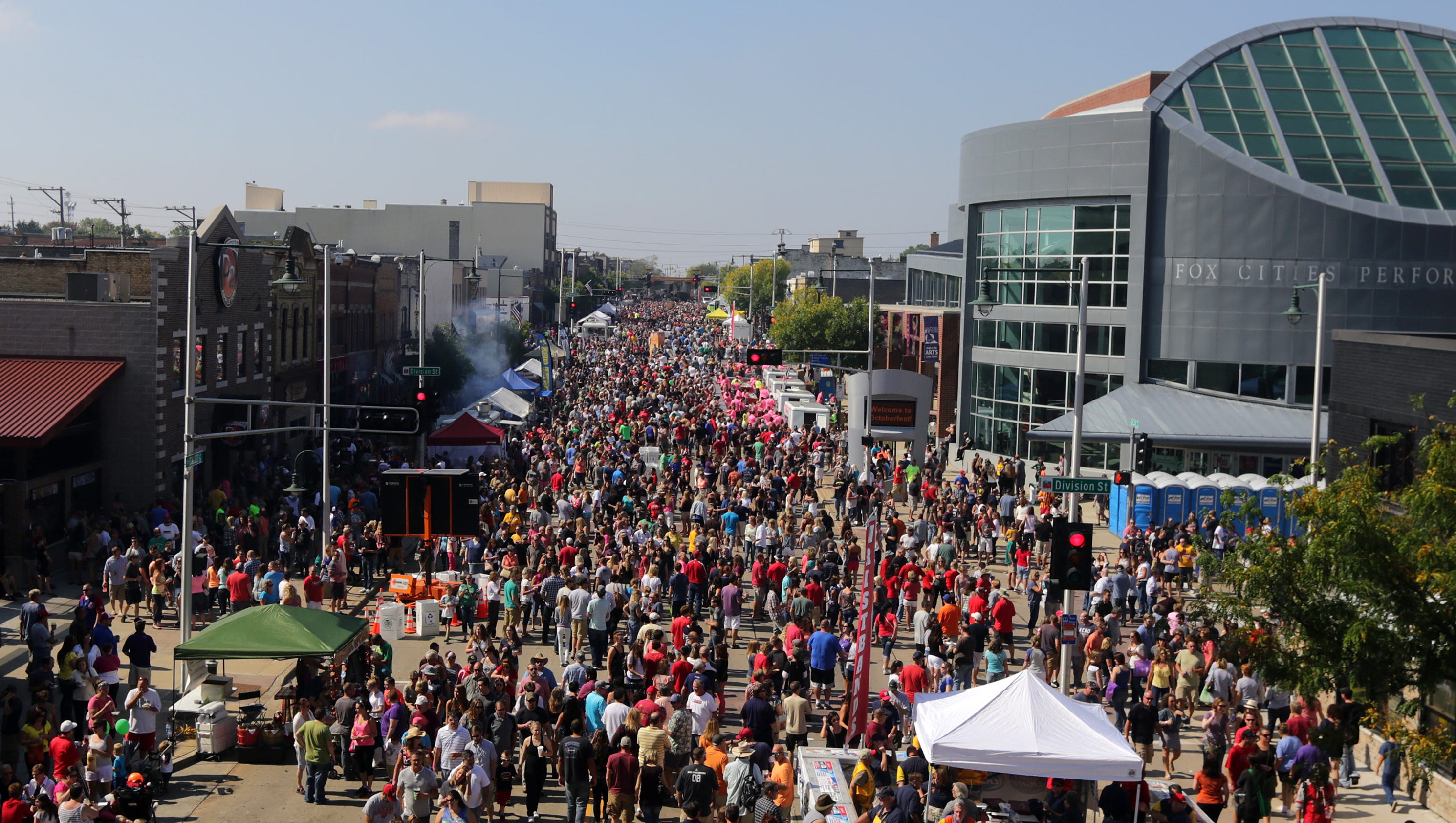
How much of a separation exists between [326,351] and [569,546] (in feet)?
26.5

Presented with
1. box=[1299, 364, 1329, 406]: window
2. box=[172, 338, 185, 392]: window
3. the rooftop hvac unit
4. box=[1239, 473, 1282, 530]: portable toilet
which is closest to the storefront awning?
box=[1299, 364, 1329, 406]: window

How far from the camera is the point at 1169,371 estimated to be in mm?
44438

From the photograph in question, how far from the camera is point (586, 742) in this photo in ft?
46.1

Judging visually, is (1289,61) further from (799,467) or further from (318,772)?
(318,772)

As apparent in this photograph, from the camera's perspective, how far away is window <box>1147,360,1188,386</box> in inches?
1737

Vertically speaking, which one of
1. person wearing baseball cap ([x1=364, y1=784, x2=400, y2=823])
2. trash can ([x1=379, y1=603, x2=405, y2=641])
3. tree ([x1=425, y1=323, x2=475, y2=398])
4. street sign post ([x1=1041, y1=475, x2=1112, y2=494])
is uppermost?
tree ([x1=425, y1=323, x2=475, y2=398])

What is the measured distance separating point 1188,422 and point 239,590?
29.7 m

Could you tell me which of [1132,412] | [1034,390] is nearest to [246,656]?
[1132,412]

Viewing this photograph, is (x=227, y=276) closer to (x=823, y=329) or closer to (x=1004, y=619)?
(x=1004, y=619)

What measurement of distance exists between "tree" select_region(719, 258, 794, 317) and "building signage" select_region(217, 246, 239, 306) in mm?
82097

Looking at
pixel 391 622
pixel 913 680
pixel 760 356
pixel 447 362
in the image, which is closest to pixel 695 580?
pixel 391 622

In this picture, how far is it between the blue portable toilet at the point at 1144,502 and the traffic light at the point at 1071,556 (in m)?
19.1

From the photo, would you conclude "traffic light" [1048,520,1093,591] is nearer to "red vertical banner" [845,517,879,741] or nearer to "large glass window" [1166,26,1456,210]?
"red vertical banner" [845,517,879,741]

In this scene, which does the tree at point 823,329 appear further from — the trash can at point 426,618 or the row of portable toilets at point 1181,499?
the trash can at point 426,618
